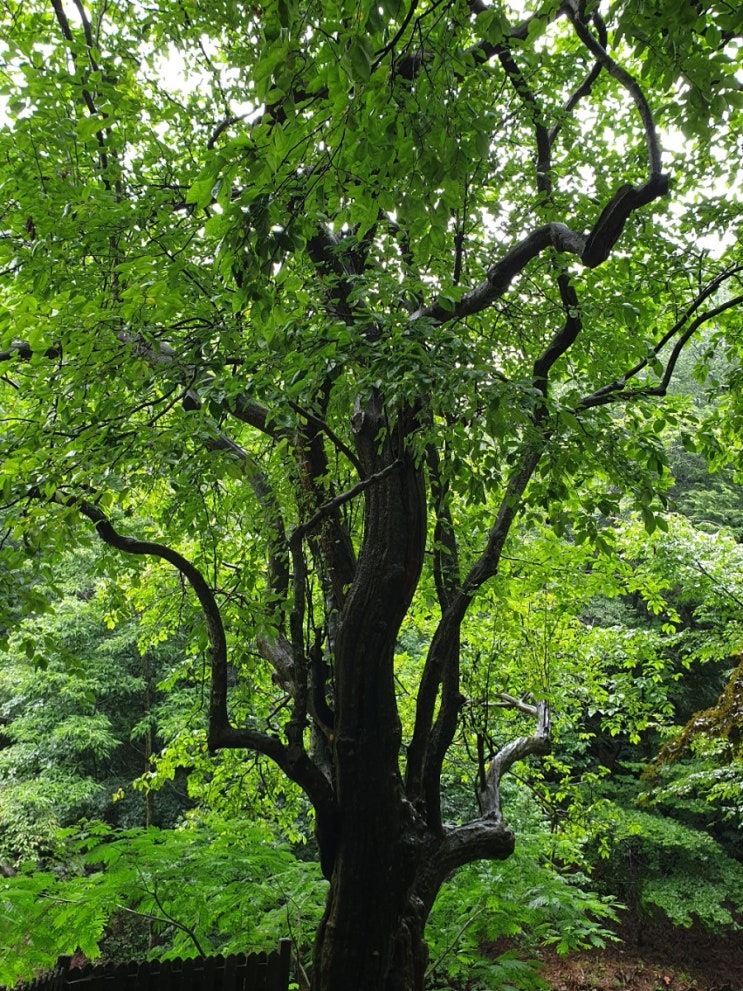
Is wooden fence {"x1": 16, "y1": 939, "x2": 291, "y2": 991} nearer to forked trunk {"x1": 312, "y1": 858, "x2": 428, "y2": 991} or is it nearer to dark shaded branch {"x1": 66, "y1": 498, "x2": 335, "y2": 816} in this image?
forked trunk {"x1": 312, "y1": 858, "x2": 428, "y2": 991}

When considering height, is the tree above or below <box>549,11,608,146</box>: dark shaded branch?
below

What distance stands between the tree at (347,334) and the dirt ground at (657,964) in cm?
688

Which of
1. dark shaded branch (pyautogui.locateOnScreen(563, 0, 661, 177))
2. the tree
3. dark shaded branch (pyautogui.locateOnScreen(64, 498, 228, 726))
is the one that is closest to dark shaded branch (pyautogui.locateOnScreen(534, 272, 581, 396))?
the tree

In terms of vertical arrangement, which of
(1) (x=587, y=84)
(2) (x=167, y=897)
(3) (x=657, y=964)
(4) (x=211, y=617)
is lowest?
(3) (x=657, y=964)

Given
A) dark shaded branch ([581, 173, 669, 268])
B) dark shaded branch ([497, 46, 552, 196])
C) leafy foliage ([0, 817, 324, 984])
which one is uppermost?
dark shaded branch ([497, 46, 552, 196])

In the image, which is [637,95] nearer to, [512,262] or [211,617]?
[512,262]

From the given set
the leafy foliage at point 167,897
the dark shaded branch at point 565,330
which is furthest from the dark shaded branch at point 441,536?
the leafy foliage at point 167,897

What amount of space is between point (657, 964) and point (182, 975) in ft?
31.3

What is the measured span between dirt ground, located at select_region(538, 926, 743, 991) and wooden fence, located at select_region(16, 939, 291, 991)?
22.1 feet

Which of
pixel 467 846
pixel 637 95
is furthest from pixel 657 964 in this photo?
pixel 637 95

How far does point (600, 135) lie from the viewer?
508cm

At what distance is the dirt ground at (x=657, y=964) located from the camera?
29.4 feet

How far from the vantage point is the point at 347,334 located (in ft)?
8.34

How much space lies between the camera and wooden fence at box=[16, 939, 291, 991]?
3082 millimetres
